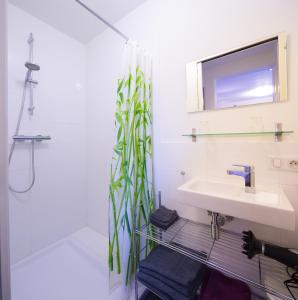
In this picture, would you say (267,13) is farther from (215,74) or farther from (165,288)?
(165,288)

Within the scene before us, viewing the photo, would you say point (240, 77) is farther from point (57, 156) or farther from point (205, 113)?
point (57, 156)

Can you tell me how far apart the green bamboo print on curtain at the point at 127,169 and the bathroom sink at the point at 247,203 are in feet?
1.54

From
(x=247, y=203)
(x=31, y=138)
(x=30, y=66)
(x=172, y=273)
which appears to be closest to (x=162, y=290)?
(x=172, y=273)

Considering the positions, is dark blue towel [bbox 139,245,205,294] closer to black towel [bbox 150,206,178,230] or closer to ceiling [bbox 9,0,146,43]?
black towel [bbox 150,206,178,230]

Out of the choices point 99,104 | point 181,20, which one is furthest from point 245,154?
point 99,104

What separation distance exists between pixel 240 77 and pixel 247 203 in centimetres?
88

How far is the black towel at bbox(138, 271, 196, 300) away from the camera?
95cm

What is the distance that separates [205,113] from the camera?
133 cm

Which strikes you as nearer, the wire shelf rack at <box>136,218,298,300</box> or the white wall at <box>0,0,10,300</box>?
the white wall at <box>0,0,10,300</box>

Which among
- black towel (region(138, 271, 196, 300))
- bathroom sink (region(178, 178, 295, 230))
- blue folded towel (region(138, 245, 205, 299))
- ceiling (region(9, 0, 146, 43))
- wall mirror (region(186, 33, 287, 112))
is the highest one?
ceiling (region(9, 0, 146, 43))

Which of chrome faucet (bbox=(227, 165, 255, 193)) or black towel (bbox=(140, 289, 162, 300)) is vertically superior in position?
chrome faucet (bbox=(227, 165, 255, 193))

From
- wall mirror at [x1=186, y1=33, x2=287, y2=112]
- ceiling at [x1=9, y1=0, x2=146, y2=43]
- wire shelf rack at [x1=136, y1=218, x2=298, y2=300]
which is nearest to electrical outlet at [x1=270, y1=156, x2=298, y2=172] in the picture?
wall mirror at [x1=186, y1=33, x2=287, y2=112]

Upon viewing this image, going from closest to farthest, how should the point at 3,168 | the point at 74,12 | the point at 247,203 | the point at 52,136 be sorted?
the point at 3,168
the point at 247,203
the point at 74,12
the point at 52,136

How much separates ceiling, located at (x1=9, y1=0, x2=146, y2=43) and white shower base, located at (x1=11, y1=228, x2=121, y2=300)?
8.28ft
